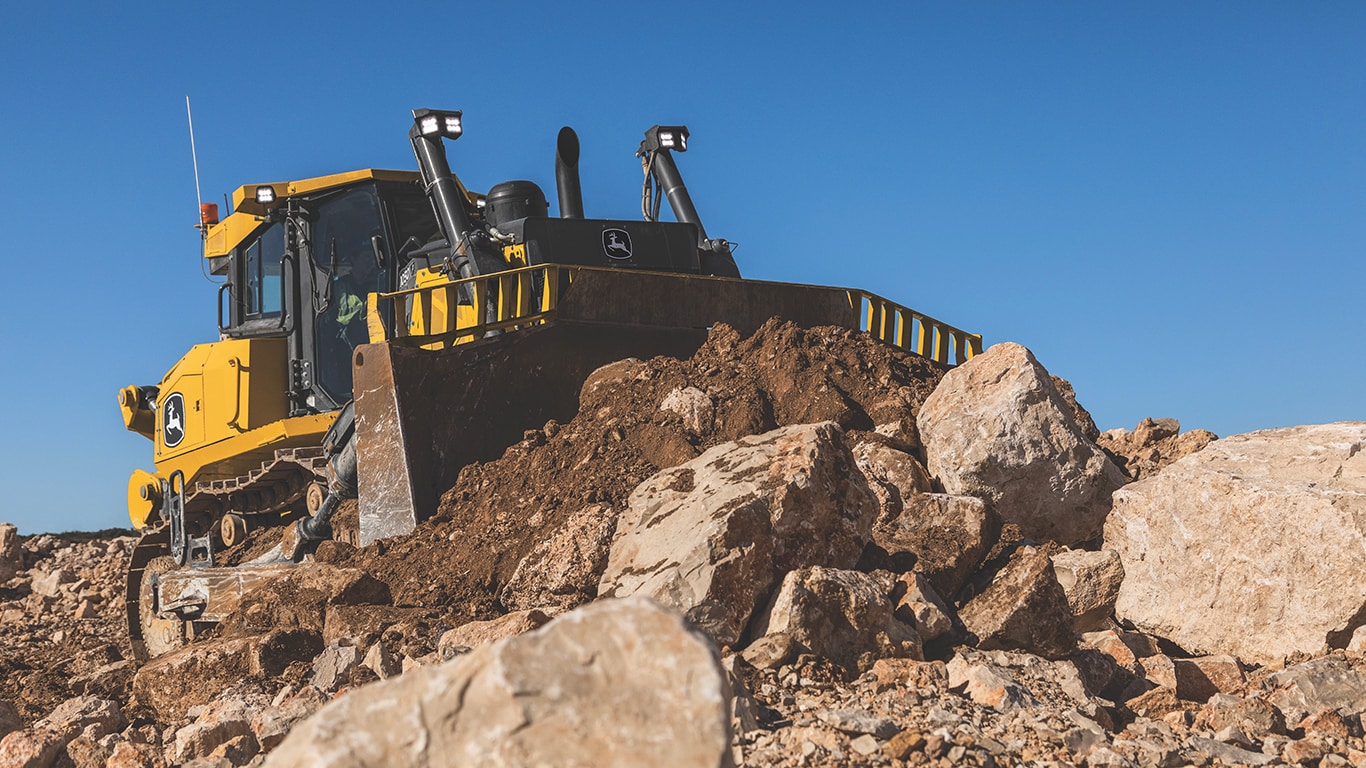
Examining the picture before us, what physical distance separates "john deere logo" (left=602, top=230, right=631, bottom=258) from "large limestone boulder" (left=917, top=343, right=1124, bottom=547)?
9.43ft

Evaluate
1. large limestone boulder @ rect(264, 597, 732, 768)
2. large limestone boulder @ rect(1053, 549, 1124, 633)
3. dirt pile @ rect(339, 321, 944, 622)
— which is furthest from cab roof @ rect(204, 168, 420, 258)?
large limestone boulder @ rect(264, 597, 732, 768)

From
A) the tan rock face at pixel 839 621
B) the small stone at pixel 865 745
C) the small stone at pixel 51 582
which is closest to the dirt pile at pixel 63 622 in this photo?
the small stone at pixel 51 582

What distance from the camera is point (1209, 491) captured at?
5.73 meters

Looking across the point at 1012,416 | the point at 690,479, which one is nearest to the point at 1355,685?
the point at 1012,416

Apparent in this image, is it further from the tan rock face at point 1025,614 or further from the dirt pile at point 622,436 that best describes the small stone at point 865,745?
the dirt pile at point 622,436

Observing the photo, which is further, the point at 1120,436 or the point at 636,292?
the point at 1120,436

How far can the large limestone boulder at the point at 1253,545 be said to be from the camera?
17.6 ft

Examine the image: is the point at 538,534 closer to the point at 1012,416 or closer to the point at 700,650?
the point at 1012,416

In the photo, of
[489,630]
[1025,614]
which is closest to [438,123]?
[489,630]

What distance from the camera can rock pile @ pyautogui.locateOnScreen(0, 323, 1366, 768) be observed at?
90.9 inches

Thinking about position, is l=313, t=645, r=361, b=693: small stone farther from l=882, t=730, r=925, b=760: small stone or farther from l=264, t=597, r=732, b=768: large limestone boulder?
l=264, t=597, r=732, b=768: large limestone boulder

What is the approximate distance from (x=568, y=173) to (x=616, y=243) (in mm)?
907

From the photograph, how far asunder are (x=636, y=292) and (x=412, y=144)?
208 cm

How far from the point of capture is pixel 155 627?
7.91m
